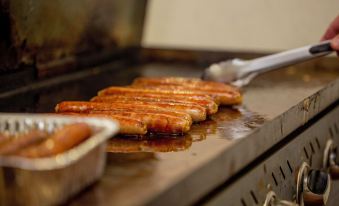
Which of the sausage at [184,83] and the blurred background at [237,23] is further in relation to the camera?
Result: the blurred background at [237,23]

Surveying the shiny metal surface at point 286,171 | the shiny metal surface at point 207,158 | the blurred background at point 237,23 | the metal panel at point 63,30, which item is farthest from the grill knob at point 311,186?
the blurred background at point 237,23

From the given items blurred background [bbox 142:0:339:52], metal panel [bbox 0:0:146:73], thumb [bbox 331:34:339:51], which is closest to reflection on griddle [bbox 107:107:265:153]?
thumb [bbox 331:34:339:51]

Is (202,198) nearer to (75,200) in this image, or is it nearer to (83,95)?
(75,200)

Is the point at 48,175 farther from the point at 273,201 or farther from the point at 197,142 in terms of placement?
the point at 273,201

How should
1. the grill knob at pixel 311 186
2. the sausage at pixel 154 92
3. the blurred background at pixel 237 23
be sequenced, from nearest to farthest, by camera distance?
the grill knob at pixel 311 186, the sausage at pixel 154 92, the blurred background at pixel 237 23

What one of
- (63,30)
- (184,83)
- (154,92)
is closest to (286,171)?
(154,92)

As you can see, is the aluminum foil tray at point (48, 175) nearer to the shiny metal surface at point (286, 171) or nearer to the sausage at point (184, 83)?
the shiny metal surface at point (286, 171)

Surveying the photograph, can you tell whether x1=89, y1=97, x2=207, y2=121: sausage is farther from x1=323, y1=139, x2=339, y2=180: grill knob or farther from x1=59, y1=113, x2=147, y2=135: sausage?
x1=323, y1=139, x2=339, y2=180: grill knob
